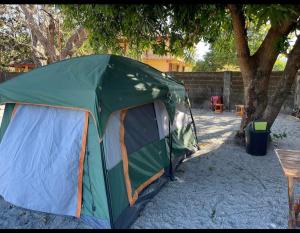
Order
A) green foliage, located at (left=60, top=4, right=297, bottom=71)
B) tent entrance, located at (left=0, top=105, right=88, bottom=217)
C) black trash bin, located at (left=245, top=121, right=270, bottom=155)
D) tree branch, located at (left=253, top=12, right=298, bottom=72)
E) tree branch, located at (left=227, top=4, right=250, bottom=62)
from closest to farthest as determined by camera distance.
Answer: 1. tent entrance, located at (left=0, top=105, right=88, bottom=217)
2. green foliage, located at (left=60, top=4, right=297, bottom=71)
3. tree branch, located at (left=253, top=12, right=298, bottom=72)
4. tree branch, located at (left=227, top=4, right=250, bottom=62)
5. black trash bin, located at (left=245, top=121, right=270, bottom=155)

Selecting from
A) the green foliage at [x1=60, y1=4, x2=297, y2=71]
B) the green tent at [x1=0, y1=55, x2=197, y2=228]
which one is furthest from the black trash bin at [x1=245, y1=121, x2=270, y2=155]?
the green tent at [x1=0, y1=55, x2=197, y2=228]

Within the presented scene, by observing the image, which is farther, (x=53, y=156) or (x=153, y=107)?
(x=153, y=107)

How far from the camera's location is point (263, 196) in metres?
3.99

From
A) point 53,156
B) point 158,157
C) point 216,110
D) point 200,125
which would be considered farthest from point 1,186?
point 216,110

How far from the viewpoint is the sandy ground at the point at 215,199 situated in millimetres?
3324

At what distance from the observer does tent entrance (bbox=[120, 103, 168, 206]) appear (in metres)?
3.55

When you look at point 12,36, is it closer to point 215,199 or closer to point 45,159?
point 45,159

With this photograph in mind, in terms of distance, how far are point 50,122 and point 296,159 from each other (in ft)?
9.41

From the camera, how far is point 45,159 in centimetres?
343

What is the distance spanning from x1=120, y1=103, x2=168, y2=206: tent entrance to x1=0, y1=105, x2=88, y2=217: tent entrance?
1.86ft

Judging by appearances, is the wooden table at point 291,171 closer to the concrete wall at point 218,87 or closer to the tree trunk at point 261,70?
the tree trunk at point 261,70

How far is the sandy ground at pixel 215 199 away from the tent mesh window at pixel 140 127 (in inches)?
30.8

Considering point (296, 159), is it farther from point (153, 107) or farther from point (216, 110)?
point (216, 110)

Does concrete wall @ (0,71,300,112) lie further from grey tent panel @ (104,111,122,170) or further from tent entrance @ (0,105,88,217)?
tent entrance @ (0,105,88,217)
